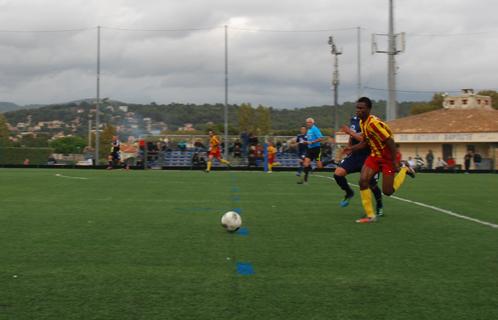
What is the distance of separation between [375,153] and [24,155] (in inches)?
1292

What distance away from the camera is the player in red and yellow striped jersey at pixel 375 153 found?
9.28m

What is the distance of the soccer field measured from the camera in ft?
14.4

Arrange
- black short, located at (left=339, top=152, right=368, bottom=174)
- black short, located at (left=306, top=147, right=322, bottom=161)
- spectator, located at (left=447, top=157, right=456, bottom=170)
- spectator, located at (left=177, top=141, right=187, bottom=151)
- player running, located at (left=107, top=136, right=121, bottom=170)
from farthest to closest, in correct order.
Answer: spectator, located at (left=447, top=157, right=456, bottom=170) → spectator, located at (left=177, top=141, right=187, bottom=151) → player running, located at (left=107, top=136, right=121, bottom=170) → black short, located at (left=306, top=147, right=322, bottom=161) → black short, located at (left=339, top=152, right=368, bottom=174)

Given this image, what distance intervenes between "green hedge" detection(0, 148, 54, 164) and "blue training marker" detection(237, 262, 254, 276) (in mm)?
33549

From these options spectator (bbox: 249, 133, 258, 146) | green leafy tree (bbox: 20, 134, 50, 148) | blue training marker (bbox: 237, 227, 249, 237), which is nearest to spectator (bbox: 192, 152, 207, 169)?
spectator (bbox: 249, 133, 258, 146)

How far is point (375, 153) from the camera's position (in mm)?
9562

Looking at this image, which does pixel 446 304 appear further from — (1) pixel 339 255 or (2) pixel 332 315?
(1) pixel 339 255

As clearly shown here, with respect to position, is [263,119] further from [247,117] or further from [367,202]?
[367,202]

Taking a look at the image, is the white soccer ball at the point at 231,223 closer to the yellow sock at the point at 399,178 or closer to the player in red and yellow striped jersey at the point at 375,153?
the player in red and yellow striped jersey at the point at 375,153

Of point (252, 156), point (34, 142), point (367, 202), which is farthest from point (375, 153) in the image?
point (34, 142)

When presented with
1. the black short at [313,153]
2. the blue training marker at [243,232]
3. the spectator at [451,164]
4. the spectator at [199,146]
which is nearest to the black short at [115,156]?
the spectator at [199,146]

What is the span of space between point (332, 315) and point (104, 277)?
2068mm

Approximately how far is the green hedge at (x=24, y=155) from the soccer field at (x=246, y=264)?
27721 mm

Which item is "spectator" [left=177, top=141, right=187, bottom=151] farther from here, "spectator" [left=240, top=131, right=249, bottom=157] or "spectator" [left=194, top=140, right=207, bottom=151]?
"spectator" [left=240, top=131, right=249, bottom=157]
